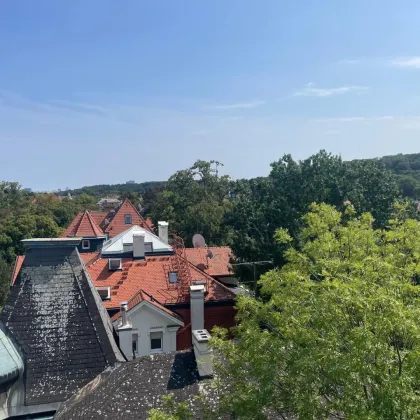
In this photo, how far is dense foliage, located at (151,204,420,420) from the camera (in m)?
5.41

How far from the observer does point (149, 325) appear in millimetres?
18625

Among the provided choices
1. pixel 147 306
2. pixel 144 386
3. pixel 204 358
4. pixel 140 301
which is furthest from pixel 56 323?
pixel 147 306

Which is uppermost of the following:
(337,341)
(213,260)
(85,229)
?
(85,229)

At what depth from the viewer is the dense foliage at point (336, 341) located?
5.41 m

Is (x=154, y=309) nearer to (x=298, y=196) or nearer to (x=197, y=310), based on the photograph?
(x=197, y=310)

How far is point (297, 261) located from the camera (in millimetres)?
8688

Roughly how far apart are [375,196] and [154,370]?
765 inches

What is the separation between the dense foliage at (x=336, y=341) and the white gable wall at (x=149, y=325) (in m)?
10.5

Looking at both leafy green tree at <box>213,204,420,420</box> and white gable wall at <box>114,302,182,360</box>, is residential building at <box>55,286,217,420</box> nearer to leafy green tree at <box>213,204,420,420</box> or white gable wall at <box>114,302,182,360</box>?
leafy green tree at <box>213,204,420,420</box>

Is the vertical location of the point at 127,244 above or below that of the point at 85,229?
below

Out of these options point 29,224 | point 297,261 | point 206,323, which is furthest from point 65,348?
point 29,224

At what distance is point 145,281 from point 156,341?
3.55 m

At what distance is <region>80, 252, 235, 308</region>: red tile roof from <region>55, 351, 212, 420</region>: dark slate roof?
32.0 ft

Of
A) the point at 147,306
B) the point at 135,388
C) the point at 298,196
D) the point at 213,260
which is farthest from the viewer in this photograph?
the point at 213,260
